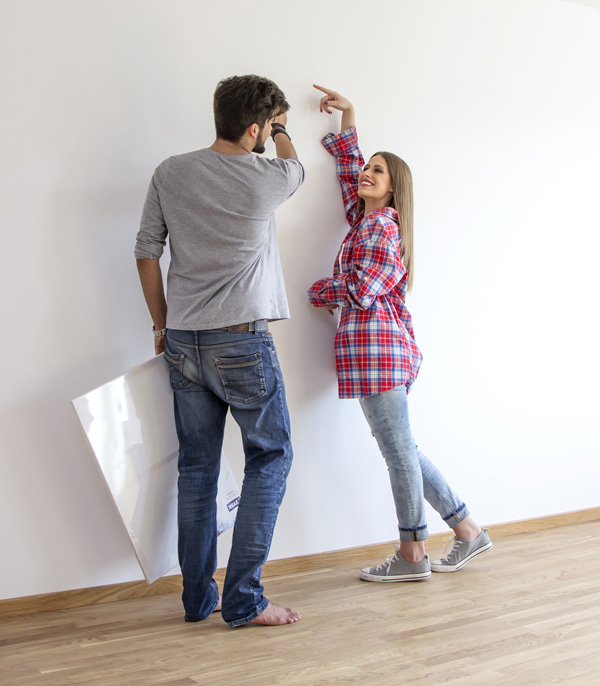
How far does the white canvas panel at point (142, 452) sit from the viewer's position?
1.78 meters

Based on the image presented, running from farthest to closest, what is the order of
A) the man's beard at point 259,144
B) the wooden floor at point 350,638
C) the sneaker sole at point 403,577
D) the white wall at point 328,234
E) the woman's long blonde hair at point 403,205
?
1. the woman's long blonde hair at point 403,205
2. the sneaker sole at point 403,577
3. the white wall at point 328,234
4. the man's beard at point 259,144
5. the wooden floor at point 350,638

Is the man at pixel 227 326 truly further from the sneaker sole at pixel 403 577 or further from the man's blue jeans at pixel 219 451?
the sneaker sole at pixel 403 577

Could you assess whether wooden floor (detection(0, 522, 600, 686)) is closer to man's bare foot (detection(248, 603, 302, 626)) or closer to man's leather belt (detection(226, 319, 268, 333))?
man's bare foot (detection(248, 603, 302, 626))

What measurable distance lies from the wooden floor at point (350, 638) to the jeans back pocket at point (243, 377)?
1.91ft

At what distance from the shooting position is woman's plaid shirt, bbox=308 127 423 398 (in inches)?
84.8

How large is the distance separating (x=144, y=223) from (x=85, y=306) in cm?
34

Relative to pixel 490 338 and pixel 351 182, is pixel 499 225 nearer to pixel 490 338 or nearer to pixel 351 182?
pixel 490 338

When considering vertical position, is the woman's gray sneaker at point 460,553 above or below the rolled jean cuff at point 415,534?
below

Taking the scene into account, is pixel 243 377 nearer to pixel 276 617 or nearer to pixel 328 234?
pixel 276 617

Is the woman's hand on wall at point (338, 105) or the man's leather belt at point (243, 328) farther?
the woman's hand on wall at point (338, 105)

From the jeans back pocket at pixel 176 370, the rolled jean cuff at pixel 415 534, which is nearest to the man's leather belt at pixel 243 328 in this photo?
the jeans back pocket at pixel 176 370

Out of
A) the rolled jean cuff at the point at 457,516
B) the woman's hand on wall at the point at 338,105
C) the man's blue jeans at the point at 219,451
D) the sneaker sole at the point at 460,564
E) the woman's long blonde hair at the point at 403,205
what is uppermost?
the woman's hand on wall at the point at 338,105

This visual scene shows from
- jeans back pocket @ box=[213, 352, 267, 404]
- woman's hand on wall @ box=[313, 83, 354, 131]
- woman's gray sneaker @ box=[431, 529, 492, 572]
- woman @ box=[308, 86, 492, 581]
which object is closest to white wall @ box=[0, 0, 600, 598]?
woman's hand on wall @ box=[313, 83, 354, 131]

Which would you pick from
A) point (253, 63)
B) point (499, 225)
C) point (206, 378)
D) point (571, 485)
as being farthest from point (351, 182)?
point (571, 485)
